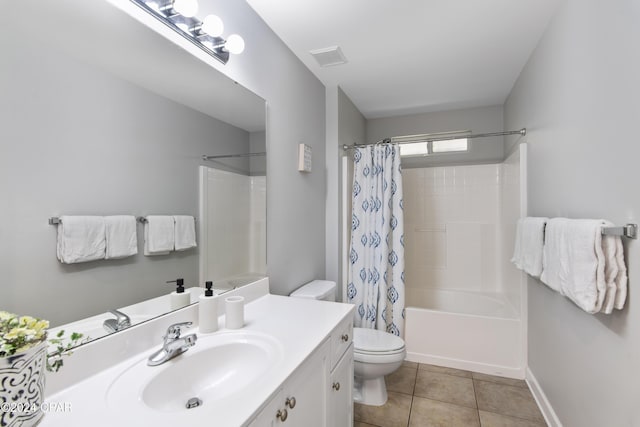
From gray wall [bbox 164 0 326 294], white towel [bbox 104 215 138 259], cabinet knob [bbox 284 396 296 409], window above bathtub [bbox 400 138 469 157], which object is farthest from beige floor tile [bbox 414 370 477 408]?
window above bathtub [bbox 400 138 469 157]

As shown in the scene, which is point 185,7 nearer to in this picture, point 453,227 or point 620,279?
point 620,279

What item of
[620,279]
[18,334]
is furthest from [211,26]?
[620,279]

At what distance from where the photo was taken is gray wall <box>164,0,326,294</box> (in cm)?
163

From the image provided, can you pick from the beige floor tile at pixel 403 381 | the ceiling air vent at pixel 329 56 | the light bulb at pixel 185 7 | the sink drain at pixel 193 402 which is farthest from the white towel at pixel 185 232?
the beige floor tile at pixel 403 381

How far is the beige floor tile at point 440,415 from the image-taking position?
181 centimetres

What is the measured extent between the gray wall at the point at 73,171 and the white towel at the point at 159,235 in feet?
0.09

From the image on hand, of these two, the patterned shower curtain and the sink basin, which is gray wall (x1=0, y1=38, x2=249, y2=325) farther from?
the patterned shower curtain

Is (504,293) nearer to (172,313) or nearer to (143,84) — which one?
(172,313)

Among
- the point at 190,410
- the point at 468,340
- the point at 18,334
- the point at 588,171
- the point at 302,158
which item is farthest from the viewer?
the point at 468,340

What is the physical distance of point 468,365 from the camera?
7.89ft

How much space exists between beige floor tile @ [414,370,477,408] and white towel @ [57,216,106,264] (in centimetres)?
214

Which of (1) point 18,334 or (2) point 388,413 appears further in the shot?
(2) point 388,413

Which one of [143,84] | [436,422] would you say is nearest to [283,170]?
[143,84]

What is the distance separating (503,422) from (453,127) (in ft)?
8.51
